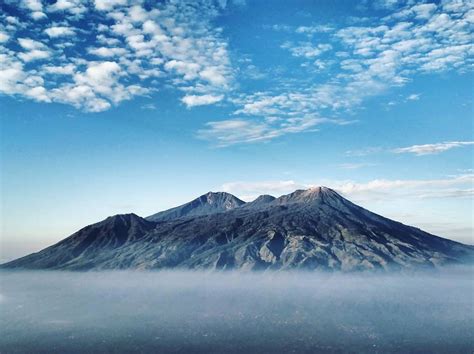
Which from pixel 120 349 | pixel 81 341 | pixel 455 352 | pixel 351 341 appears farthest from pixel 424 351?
pixel 81 341

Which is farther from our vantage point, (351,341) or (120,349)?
(351,341)

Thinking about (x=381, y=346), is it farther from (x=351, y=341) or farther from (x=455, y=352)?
(x=455, y=352)

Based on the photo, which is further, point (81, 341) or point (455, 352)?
point (81, 341)

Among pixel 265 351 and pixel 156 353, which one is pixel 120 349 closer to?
pixel 156 353

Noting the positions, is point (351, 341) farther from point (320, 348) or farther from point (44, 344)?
point (44, 344)

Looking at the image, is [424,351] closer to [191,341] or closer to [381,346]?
[381,346]

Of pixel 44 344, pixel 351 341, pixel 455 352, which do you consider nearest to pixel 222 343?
pixel 351 341

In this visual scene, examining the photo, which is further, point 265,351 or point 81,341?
point 81,341

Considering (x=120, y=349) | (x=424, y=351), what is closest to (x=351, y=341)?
(x=424, y=351)
